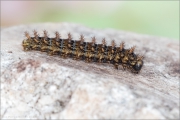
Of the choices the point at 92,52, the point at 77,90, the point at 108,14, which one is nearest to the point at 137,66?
the point at 92,52

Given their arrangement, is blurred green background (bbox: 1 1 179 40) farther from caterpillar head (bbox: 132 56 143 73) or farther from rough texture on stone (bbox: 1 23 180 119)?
caterpillar head (bbox: 132 56 143 73)

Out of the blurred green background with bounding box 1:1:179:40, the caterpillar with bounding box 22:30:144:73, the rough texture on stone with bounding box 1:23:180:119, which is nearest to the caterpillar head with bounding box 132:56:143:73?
the caterpillar with bounding box 22:30:144:73

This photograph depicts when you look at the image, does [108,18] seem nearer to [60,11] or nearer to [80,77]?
[60,11]

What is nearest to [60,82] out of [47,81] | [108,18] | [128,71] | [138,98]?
[47,81]

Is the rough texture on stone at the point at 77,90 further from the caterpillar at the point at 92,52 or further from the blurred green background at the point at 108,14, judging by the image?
the blurred green background at the point at 108,14

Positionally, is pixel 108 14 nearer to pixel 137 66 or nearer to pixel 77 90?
pixel 137 66

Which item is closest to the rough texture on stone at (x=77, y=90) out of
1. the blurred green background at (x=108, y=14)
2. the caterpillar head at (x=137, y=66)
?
the caterpillar head at (x=137, y=66)
